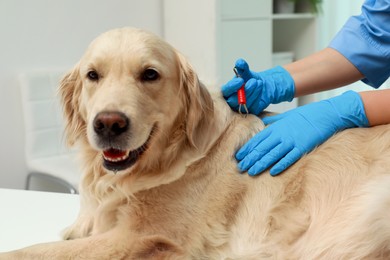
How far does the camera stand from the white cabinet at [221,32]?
3229 millimetres

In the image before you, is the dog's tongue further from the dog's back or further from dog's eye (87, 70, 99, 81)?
the dog's back

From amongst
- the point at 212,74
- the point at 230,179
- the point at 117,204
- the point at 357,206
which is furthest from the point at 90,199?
the point at 212,74

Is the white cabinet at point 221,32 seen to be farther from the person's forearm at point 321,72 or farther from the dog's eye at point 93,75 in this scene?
the dog's eye at point 93,75

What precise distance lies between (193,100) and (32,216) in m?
A: 0.58

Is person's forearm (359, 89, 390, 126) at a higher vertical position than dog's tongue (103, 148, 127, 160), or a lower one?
higher

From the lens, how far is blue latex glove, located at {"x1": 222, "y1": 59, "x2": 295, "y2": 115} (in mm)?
1422

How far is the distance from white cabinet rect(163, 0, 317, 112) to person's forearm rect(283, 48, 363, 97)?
1.46 meters

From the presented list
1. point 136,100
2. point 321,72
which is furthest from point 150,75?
point 321,72

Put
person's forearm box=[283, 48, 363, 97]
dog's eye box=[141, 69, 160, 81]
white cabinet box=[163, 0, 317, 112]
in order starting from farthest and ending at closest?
white cabinet box=[163, 0, 317, 112]
person's forearm box=[283, 48, 363, 97]
dog's eye box=[141, 69, 160, 81]

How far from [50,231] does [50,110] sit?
1.38 meters

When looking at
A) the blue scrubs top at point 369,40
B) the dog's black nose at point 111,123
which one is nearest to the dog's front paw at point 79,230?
the dog's black nose at point 111,123

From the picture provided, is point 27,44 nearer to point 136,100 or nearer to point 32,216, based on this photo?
point 32,216

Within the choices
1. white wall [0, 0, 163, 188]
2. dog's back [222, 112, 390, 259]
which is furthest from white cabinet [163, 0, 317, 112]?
dog's back [222, 112, 390, 259]

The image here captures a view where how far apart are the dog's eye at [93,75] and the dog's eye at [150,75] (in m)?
0.11
